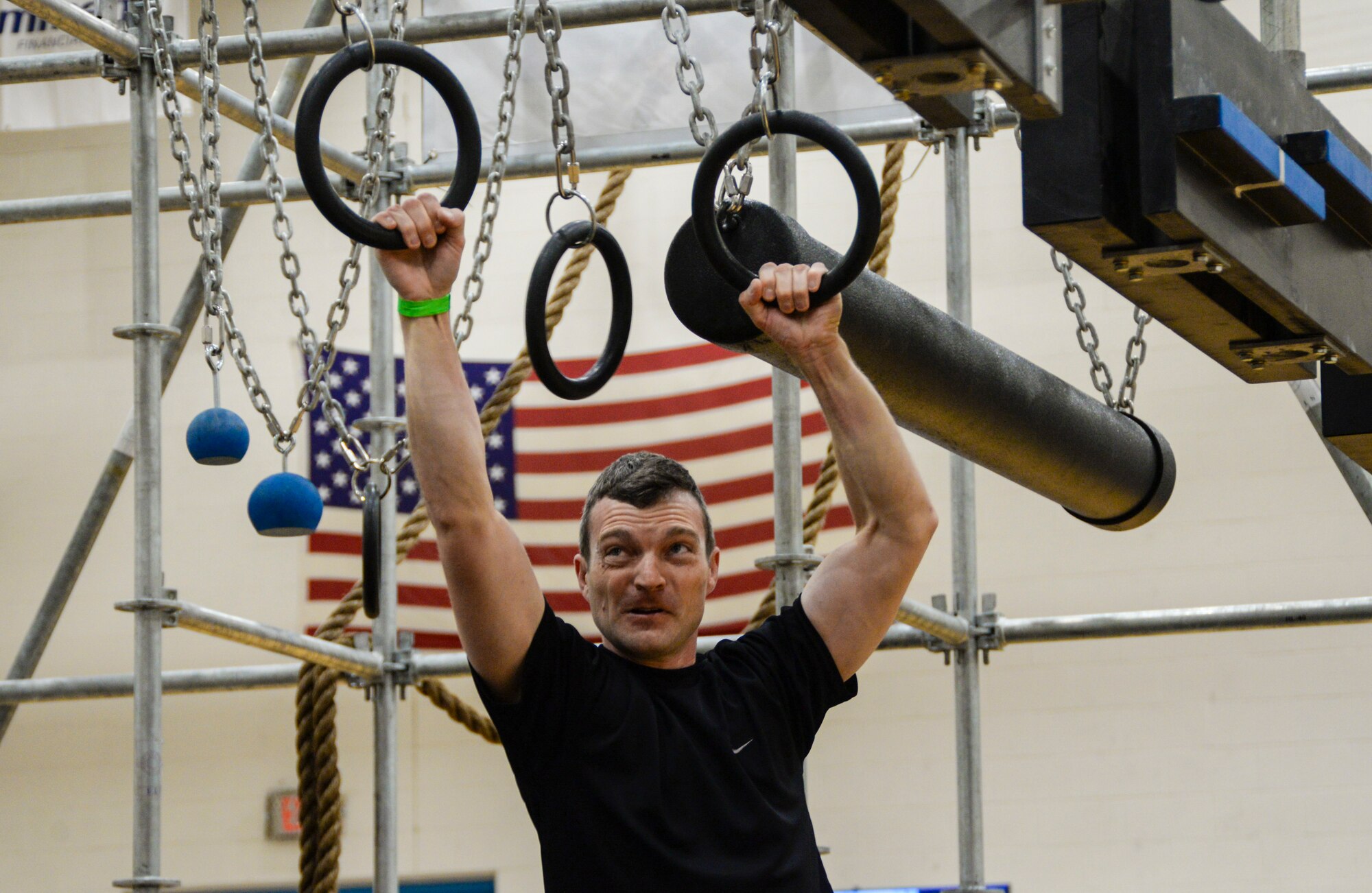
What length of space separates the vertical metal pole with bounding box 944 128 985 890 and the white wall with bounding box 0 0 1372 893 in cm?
79

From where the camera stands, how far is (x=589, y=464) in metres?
5.48

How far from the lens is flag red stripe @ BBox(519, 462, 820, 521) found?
528 cm

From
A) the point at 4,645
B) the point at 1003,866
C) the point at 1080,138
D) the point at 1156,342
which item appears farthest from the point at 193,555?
the point at 1080,138

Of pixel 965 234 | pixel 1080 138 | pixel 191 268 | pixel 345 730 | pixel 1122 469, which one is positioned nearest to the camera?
pixel 1080 138

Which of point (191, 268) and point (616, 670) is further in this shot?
point (191, 268)

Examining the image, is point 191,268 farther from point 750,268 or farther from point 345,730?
point 750,268

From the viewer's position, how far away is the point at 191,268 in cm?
577

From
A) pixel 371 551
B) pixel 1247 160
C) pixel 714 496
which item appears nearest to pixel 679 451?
pixel 714 496

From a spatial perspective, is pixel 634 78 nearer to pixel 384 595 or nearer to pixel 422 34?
pixel 422 34

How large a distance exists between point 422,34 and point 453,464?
2110mm

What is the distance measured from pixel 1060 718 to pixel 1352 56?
6.98 ft

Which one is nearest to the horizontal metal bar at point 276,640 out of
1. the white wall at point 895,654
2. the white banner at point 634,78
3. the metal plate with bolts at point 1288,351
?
the white banner at point 634,78

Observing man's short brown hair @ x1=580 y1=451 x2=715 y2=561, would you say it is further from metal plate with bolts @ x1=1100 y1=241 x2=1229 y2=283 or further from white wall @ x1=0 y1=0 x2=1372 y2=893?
white wall @ x1=0 y1=0 x2=1372 y2=893

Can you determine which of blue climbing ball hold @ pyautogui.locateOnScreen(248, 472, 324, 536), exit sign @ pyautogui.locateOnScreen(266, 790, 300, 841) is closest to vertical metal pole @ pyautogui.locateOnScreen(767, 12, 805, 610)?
blue climbing ball hold @ pyautogui.locateOnScreen(248, 472, 324, 536)
